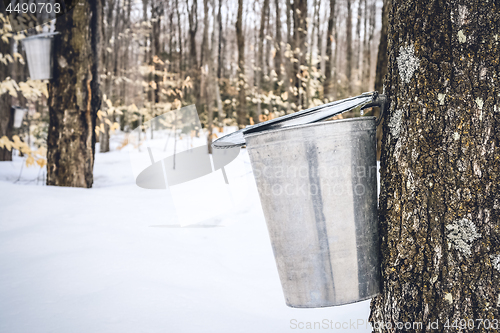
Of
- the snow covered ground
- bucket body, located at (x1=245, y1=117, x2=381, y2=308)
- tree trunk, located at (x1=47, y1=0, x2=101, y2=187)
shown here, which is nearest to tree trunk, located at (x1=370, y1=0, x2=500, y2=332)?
bucket body, located at (x1=245, y1=117, x2=381, y2=308)

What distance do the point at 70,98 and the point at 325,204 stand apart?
11.5 feet

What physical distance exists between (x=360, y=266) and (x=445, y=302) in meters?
0.25

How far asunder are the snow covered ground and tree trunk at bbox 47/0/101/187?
0.70m

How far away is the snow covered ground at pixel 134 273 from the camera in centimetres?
147

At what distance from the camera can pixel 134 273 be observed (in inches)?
73.5

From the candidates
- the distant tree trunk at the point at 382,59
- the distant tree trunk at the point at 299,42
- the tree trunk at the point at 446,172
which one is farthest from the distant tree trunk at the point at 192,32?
the tree trunk at the point at 446,172

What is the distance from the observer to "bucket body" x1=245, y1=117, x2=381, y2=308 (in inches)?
41.9

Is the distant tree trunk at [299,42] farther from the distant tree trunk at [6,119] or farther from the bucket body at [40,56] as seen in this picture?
the distant tree trunk at [6,119]

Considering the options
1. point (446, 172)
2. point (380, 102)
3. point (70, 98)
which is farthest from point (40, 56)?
point (446, 172)

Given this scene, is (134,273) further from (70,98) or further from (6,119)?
(6,119)

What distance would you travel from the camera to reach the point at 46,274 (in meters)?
1.81

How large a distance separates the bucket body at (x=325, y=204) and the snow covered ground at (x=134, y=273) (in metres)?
0.48

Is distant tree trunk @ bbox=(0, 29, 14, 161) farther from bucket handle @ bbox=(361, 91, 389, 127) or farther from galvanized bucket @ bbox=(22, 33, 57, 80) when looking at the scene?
bucket handle @ bbox=(361, 91, 389, 127)

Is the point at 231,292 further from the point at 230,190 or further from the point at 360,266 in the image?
the point at 230,190
